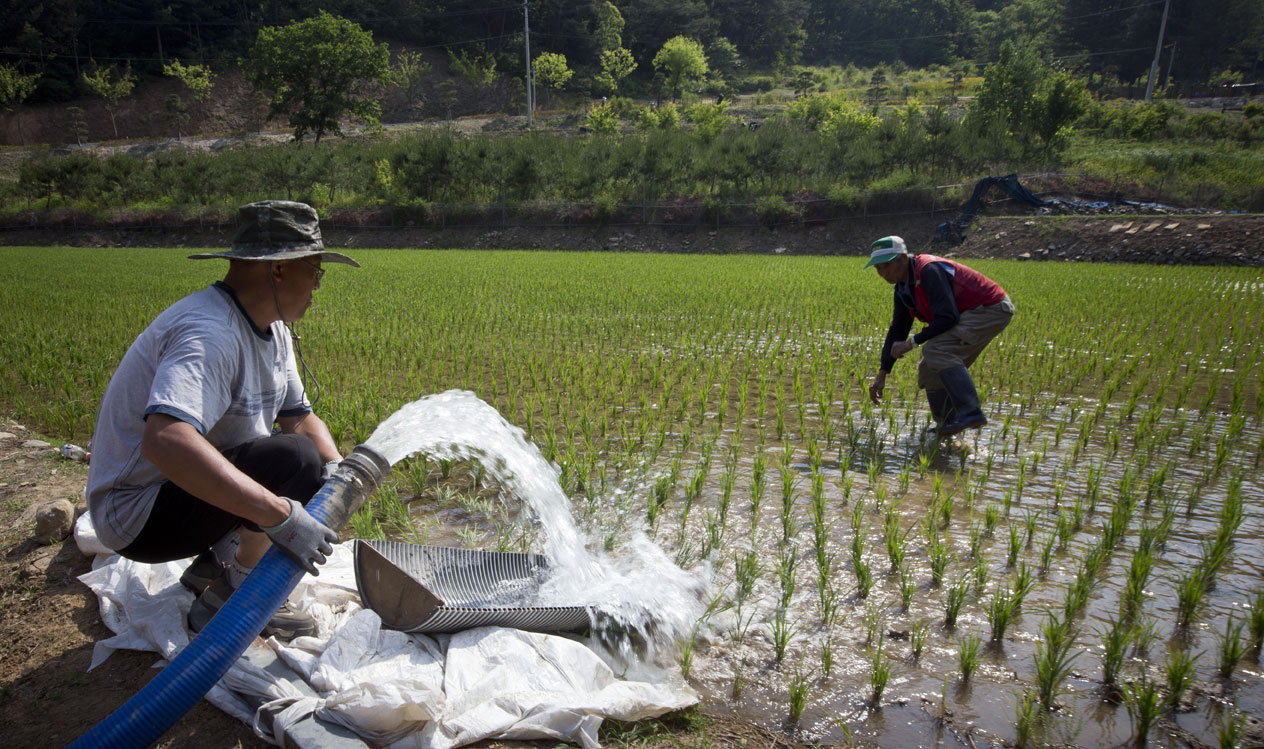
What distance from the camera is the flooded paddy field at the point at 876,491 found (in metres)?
1.94

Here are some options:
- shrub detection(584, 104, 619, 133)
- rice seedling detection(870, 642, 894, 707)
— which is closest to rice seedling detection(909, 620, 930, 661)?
rice seedling detection(870, 642, 894, 707)

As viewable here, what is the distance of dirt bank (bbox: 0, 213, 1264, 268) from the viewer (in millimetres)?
13617

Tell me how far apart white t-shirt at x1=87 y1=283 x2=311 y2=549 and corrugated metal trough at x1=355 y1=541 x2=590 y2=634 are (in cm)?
51

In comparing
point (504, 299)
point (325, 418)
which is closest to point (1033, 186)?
point (504, 299)

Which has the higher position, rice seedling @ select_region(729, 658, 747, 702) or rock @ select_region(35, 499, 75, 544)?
rock @ select_region(35, 499, 75, 544)

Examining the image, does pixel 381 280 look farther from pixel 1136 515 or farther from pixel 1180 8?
pixel 1180 8

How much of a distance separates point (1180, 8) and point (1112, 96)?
6577 millimetres

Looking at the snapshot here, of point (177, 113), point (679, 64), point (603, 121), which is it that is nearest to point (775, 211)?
point (603, 121)

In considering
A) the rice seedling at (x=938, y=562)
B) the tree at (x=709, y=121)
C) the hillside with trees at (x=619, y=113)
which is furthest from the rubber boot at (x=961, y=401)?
the tree at (x=709, y=121)

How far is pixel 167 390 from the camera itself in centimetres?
153

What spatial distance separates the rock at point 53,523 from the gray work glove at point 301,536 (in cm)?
166

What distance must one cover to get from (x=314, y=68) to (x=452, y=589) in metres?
39.6

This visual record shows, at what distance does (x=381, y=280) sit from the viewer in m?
11.8

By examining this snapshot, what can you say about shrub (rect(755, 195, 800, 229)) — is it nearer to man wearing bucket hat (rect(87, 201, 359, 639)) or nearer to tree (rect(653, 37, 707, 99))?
man wearing bucket hat (rect(87, 201, 359, 639))
